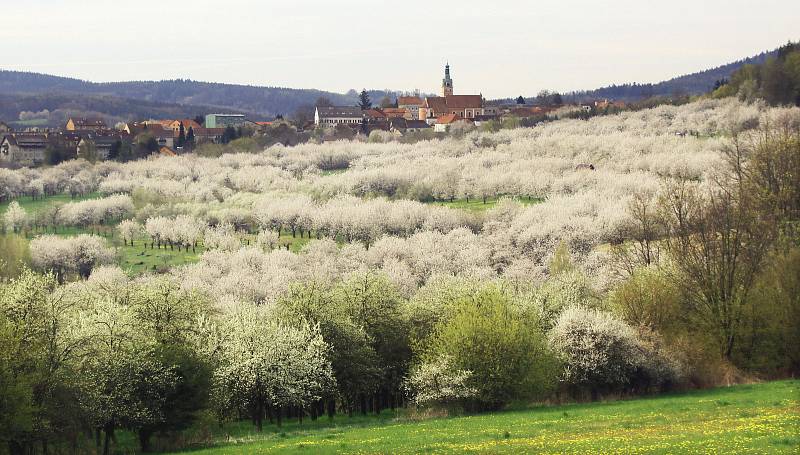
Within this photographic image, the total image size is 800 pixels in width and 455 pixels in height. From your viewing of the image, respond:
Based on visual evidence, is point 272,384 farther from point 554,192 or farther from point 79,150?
point 79,150

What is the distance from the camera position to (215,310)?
4781cm

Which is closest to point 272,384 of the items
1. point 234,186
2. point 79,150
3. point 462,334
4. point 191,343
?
→ point 191,343

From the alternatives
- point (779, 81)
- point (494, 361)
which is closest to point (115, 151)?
point (779, 81)

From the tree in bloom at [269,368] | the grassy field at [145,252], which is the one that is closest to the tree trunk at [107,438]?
A: the tree in bloom at [269,368]

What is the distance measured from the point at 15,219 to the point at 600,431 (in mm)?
105403

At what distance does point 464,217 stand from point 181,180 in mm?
62097

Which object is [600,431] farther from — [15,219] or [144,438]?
[15,219]

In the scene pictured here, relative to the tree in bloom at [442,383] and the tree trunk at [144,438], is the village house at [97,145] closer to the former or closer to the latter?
the tree in bloom at [442,383]

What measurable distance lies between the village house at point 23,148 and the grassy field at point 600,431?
159476mm

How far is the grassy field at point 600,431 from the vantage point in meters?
23.1

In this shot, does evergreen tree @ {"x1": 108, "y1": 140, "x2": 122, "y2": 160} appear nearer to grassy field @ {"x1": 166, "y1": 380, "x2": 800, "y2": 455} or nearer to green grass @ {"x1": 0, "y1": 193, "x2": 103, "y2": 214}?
green grass @ {"x1": 0, "y1": 193, "x2": 103, "y2": 214}

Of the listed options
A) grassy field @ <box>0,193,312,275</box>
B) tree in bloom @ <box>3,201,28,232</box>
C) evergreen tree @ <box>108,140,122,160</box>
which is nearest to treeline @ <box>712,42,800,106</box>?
grassy field @ <box>0,193,312,275</box>

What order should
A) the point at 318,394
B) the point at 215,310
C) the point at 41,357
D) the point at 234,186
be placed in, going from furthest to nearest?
the point at 234,186, the point at 215,310, the point at 318,394, the point at 41,357

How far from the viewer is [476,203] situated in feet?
409
